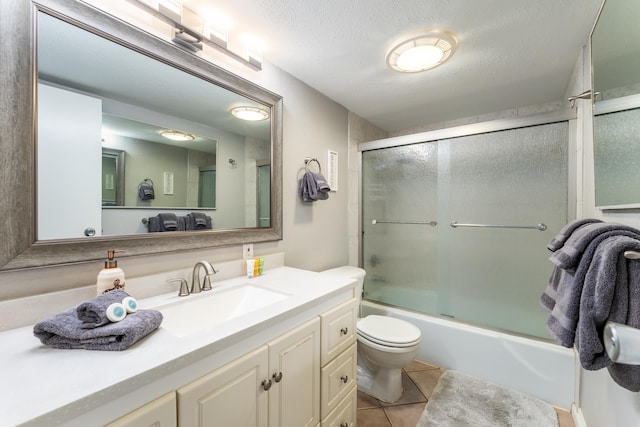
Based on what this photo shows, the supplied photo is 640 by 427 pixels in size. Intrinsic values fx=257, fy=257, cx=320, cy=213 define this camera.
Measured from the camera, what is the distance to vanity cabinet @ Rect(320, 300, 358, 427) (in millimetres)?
1110

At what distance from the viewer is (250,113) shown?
58.1 inches

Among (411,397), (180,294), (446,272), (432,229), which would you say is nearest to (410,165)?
(432,229)

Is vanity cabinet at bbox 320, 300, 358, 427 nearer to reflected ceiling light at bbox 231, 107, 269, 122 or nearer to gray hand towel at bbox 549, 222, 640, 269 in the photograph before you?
gray hand towel at bbox 549, 222, 640, 269

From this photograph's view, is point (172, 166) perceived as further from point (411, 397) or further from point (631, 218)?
point (411, 397)

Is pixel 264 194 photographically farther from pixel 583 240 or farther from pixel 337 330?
pixel 583 240

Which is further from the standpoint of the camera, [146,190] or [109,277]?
[146,190]

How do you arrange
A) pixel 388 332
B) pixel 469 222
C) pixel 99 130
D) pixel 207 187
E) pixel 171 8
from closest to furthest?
pixel 99 130, pixel 171 8, pixel 207 187, pixel 388 332, pixel 469 222

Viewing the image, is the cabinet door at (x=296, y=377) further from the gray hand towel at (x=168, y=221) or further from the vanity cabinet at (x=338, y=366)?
the gray hand towel at (x=168, y=221)

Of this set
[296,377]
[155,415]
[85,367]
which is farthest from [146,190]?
[296,377]

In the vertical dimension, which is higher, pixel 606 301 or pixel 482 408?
pixel 606 301

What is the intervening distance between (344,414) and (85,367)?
3.71 feet

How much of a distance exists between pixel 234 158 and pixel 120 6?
0.72 metres

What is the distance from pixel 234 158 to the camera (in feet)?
4.66

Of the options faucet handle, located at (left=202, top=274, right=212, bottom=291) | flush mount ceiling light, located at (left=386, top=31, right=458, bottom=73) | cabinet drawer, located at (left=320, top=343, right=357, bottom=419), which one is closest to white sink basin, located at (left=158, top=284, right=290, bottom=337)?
faucet handle, located at (left=202, top=274, right=212, bottom=291)
